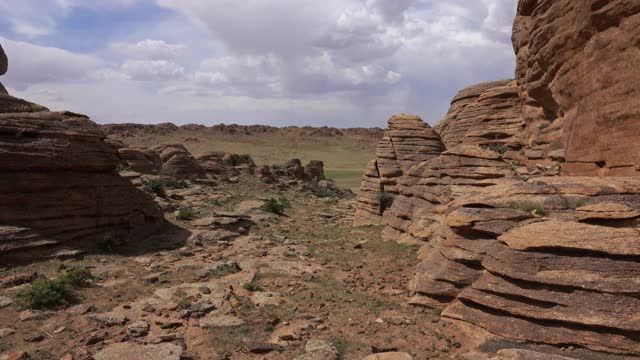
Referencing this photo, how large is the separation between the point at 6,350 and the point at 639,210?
40.6ft

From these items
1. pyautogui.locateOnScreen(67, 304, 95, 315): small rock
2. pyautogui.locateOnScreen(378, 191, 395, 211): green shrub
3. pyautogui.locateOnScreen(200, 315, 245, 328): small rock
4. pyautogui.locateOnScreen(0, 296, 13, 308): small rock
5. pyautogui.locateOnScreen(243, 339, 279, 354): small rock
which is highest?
pyautogui.locateOnScreen(378, 191, 395, 211): green shrub

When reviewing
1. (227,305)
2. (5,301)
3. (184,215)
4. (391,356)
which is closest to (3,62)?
(184,215)

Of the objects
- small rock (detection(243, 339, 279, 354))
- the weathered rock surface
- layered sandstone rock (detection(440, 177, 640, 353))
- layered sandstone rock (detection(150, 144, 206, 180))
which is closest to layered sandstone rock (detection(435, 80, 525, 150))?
layered sandstone rock (detection(440, 177, 640, 353))

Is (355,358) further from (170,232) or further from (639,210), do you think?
(170,232)

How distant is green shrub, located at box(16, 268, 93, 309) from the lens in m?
9.73

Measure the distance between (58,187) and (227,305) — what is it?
8496 mm

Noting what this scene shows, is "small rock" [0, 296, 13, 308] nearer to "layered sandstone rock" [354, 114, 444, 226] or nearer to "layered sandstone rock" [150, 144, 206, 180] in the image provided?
"layered sandstone rock" [354, 114, 444, 226]

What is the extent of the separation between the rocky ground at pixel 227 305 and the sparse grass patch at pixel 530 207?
10.2ft

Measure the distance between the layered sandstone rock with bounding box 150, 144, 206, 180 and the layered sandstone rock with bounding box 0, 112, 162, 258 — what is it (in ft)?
55.2

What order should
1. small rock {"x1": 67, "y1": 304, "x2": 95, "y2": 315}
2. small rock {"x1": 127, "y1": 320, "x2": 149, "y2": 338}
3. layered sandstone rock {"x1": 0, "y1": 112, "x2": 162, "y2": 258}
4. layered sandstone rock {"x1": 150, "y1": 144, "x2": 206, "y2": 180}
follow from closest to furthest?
small rock {"x1": 127, "y1": 320, "x2": 149, "y2": 338}, small rock {"x1": 67, "y1": 304, "x2": 95, "y2": 315}, layered sandstone rock {"x1": 0, "y1": 112, "x2": 162, "y2": 258}, layered sandstone rock {"x1": 150, "y1": 144, "x2": 206, "y2": 180}

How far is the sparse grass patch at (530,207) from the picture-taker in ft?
30.0

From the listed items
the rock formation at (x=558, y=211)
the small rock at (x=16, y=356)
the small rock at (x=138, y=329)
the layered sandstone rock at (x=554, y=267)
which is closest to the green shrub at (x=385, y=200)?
the rock formation at (x=558, y=211)

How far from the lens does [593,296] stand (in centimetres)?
741

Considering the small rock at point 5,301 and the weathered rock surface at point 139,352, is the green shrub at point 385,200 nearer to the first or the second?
the weathered rock surface at point 139,352
